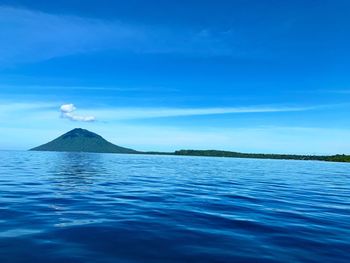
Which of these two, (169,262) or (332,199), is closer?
(169,262)

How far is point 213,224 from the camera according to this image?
42.6 feet

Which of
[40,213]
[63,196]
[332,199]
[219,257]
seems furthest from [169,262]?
[332,199]

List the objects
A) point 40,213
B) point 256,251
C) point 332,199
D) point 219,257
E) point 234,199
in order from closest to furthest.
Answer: point 219,257
point 256,251
point 40,213
point 234,199
point 332,199

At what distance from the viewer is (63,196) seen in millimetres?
18875

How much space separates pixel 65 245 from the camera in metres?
9.43

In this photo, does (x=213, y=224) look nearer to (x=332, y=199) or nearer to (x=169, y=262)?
(x=169, y=262)

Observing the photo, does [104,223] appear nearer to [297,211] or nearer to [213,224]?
[213,224]

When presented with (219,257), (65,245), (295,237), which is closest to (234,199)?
(295,237)

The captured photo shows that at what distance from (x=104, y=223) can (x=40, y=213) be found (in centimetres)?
331

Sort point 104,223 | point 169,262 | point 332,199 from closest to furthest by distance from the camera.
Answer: point 169,262 → point 104,223 → point 332,199

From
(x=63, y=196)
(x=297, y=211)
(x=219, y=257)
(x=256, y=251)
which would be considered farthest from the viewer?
(x=63, y=196)

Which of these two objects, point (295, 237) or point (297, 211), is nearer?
point (295, 237)

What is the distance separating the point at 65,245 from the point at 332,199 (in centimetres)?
1882

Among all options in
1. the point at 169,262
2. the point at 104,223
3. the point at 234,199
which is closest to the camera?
the point at 169,262
